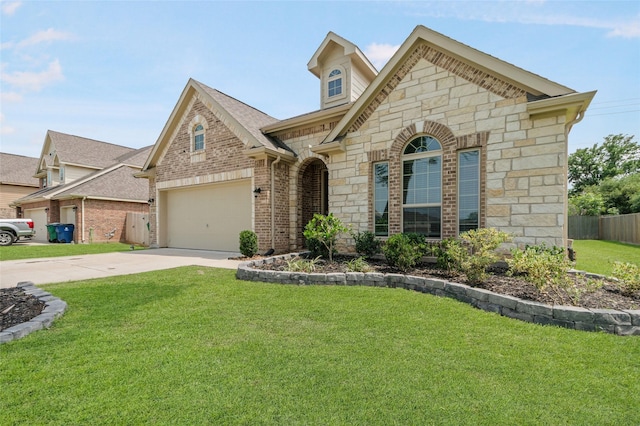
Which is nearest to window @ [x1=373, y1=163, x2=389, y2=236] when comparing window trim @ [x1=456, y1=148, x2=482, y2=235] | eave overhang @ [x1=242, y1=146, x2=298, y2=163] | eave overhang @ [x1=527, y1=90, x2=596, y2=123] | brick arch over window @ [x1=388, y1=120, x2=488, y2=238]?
brick arch over window @ [x1=388, y1=120, x2=488, y2=238]

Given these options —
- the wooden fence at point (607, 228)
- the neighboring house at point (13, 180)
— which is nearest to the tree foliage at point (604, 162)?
the wooden fence at point (607, 228)

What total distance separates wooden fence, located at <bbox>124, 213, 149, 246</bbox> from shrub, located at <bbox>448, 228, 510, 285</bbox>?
16.2 m

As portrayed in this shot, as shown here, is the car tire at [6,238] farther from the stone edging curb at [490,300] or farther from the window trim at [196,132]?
→ the stone edging curb at [490,300]

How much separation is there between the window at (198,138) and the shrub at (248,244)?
5.13 metres

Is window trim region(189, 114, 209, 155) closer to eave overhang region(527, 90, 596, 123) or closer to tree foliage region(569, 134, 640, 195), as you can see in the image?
eave overhang region(527, 90, 596, 123)

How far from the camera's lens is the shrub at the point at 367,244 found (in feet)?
25.8

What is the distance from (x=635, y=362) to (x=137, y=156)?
92.2ft

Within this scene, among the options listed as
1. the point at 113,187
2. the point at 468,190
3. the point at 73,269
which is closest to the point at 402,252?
the point at 468,190

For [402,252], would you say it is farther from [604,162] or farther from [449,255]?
[604,162]

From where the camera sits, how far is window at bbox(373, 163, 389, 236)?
26.5ft

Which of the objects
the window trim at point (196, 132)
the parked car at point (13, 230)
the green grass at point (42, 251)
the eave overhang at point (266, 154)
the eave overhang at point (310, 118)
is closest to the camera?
the eave overhang at point (310, 118)

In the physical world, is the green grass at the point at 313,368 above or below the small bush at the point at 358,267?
below

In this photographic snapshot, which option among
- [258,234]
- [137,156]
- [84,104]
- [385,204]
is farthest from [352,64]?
[137,156]

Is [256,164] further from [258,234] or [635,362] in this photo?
[635,362]
